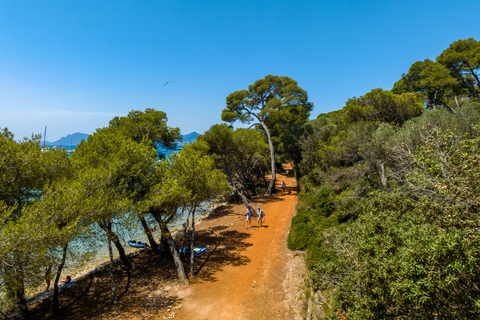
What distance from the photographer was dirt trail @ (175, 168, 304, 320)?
8.22 m

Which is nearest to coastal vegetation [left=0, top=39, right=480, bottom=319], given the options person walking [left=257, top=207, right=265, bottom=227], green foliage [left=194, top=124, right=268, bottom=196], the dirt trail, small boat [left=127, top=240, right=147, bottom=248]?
green foliage [left=194, top=124, right=268, bottom=196]

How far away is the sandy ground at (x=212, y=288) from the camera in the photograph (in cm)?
835

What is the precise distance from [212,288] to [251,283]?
1.72 meters

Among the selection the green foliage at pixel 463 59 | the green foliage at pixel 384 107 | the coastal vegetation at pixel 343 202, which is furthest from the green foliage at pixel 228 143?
the green foliage at pixel 463 59

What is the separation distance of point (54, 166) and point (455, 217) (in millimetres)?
12099

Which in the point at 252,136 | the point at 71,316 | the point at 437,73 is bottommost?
the point at 71,316

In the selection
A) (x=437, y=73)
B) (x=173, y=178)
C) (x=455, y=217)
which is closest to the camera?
(x=455, y=217)

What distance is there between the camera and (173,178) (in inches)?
416

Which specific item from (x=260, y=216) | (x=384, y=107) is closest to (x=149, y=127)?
(x=260, y=216)

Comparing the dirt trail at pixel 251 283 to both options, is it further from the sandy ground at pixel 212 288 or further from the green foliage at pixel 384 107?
the green foliage at pixel 384 107

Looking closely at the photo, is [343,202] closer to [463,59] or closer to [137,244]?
[137,244]

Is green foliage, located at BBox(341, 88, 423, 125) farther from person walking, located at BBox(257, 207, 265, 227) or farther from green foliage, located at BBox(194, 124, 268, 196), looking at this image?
green foliage, located at BBox(194, 124, 268, 196)

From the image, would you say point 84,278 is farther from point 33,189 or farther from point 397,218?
point 397,218

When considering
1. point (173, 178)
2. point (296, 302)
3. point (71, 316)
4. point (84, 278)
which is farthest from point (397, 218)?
point (84, 278)
